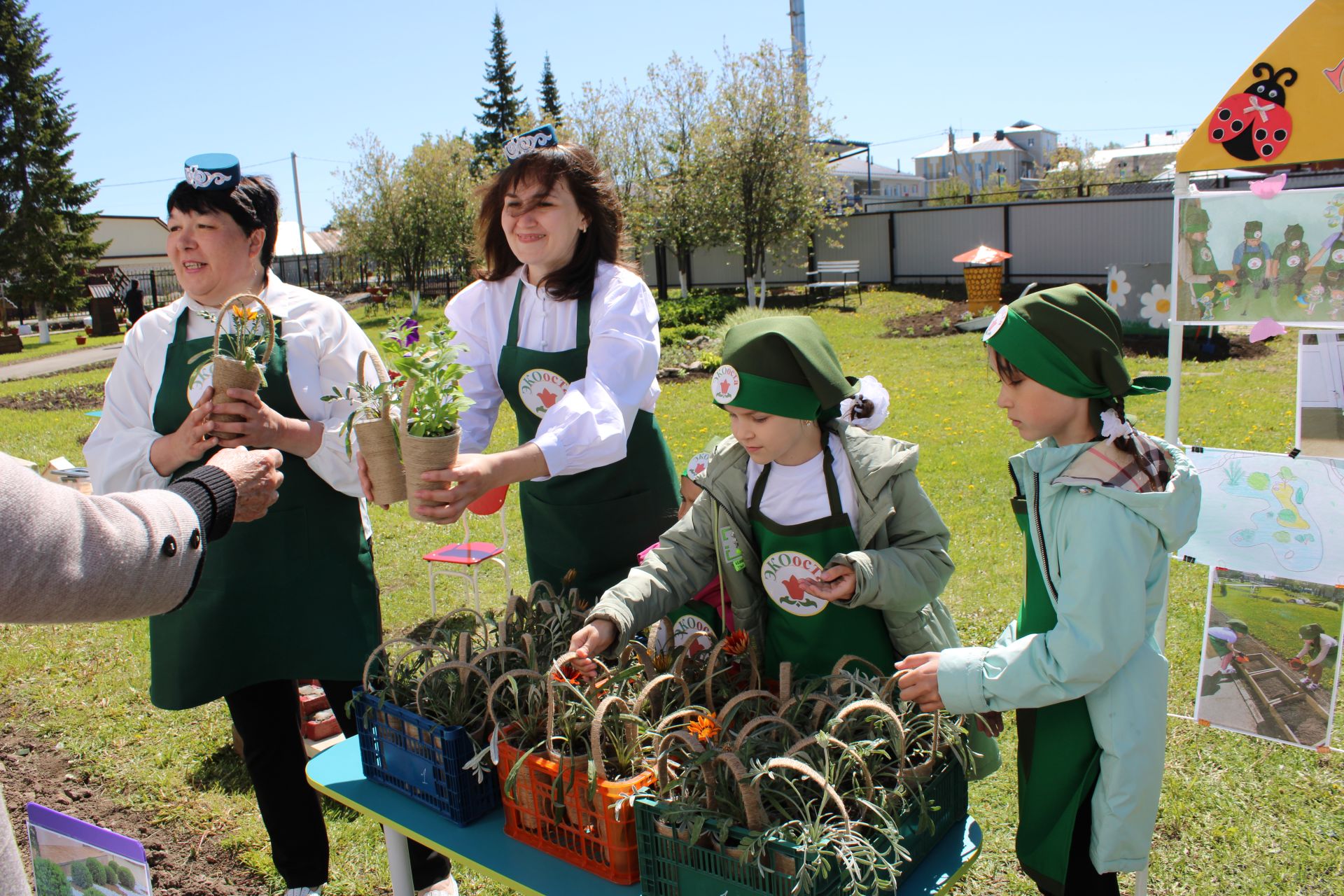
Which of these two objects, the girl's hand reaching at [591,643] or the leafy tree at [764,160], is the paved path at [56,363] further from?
the girl's hand reaching at [591,643]

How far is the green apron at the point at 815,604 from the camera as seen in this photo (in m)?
2.04

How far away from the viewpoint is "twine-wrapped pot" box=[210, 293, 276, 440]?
2207 mm

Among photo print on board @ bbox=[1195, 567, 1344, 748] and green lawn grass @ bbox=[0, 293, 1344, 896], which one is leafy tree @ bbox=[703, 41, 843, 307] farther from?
photo print on board @ bbox=[1195, 567, 1344, 748]

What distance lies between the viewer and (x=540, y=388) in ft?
8.04

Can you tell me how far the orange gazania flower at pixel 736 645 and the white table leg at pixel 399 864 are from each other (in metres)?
0.92

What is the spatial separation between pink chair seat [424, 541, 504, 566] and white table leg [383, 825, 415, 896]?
2.14 meters

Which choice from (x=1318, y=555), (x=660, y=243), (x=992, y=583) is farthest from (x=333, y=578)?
(x=660, y=243)

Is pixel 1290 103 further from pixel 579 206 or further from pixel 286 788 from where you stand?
pixel 286 788

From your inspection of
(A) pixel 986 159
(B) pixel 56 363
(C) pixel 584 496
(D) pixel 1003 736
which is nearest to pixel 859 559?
(C) pixel 584 496

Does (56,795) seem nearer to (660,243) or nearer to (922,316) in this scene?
(922,316)

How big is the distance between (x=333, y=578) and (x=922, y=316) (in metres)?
13.9

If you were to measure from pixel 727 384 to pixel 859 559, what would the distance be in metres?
0.44

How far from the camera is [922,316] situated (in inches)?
604

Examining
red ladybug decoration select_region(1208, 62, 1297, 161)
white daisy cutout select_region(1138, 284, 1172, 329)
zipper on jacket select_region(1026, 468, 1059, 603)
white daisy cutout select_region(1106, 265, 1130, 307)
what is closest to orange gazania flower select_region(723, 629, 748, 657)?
zipper on jacket select_region(1026, 468, 1059, 603)
